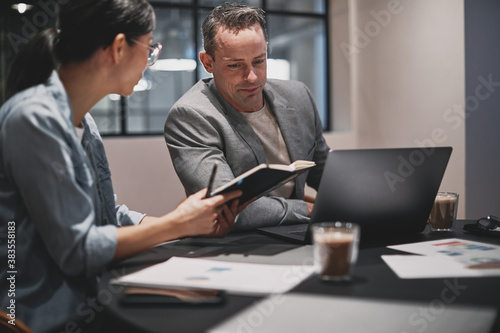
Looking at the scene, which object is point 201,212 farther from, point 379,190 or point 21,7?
point 21,7

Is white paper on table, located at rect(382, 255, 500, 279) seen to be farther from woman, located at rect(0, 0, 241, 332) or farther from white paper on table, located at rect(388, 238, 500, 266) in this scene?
woman, located at rect(0, 0, 241, 332)

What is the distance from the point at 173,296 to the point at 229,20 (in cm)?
135

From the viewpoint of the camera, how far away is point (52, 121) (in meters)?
1.15

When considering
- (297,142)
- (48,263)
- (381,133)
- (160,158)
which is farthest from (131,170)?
(48,263)

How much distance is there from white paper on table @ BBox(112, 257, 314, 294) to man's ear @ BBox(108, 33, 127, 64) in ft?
1.78

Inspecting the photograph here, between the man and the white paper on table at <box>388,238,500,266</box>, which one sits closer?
the white paper on table at <box>388,238,500,266</box>

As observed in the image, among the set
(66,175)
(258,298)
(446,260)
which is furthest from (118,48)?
(446,260)

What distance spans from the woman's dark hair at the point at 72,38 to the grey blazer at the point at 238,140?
0.64 metres

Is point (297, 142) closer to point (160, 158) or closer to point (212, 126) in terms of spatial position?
point (212, 126)

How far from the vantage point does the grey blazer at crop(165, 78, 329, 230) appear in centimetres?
179

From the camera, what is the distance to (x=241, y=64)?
2049mm

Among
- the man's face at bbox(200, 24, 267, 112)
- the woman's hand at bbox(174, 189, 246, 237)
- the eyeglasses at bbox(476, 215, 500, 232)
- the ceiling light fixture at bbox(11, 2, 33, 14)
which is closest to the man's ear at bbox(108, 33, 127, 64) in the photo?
the woman's hand at bbox(174, 189, 246, 237)

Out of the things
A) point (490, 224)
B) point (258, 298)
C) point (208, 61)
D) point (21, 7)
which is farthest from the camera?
point (21, 7)

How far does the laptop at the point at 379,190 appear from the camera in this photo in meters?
1.30
